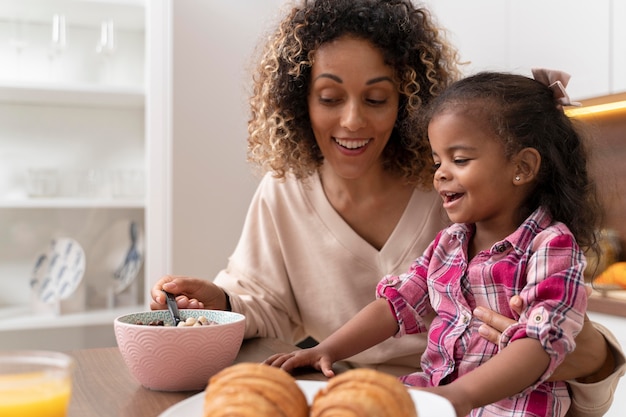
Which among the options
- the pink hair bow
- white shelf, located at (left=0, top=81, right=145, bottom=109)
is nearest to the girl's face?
the pink hair bow

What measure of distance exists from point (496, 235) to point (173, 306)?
1.80 ft

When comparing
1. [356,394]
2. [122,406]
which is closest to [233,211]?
[122,406]

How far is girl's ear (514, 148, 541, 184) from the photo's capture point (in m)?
1.12

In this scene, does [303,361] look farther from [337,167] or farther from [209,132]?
[209,132]

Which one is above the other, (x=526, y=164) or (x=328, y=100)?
(x=328, y=100)

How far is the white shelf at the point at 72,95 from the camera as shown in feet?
9.59

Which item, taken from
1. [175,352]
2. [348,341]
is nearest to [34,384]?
[175,352]

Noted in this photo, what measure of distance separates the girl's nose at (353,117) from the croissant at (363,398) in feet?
2.92

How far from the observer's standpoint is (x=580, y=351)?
3.54 feet

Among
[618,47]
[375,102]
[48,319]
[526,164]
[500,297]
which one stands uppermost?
[618,47]

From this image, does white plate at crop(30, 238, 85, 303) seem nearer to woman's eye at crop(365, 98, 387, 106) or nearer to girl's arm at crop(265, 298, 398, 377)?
woman's eye at crop(365, 98, 387, 106)

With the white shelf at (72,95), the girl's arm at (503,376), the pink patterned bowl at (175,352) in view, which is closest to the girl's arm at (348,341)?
the pink patterned bowl at (175,352)

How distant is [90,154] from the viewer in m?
3.20

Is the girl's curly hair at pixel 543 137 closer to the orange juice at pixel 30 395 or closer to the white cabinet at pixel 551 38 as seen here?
the orange juice at pixel 30 395
